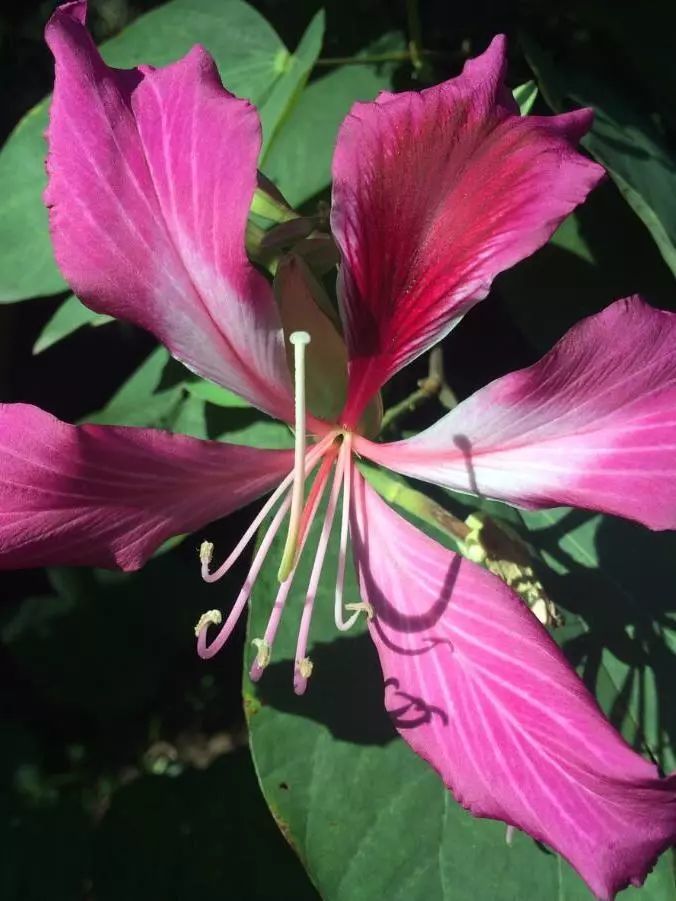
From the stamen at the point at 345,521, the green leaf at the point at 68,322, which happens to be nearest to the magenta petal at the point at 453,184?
the stamen at the point at 345,521

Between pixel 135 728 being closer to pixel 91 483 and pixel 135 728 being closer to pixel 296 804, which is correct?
pixel 296 804

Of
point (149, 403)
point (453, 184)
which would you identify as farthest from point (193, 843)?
point (453, 184)

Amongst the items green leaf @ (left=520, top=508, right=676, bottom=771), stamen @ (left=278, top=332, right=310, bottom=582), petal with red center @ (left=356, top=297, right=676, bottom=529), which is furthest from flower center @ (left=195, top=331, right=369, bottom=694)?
green leaf @ (left=520, top=508, right=676, bottom=771)

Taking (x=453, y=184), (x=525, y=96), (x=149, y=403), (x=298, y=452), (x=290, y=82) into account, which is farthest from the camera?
(x=149, y=403)

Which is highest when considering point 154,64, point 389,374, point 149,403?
point 154,64

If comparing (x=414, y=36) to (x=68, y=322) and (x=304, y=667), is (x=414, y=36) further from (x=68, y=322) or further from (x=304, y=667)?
(x=304, y=667)

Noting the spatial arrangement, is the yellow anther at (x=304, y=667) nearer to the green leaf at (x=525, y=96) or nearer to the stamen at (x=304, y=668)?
the stamen at (x=304, y=668)

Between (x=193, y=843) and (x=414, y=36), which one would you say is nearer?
(x=414, y=36)

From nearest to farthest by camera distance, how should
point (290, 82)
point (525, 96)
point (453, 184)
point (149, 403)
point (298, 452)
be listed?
point (453, 184)
point (298, 452)
point (525, 96)
point (290, 82)
point (149, 403)
